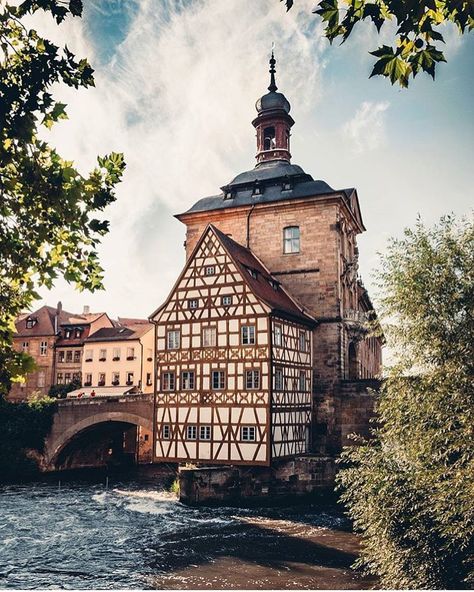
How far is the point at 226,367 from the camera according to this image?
2422 cm

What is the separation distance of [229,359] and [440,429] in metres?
13.1

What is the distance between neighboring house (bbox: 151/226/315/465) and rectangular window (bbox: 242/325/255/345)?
4 centimetres

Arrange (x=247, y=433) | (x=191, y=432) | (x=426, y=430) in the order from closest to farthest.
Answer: (x=426, y=430)
(x=247, y=433)
(x=191, y=432)

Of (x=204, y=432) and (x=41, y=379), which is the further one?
(x=41, y=379)

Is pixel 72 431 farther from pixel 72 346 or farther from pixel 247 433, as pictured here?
pixel 72 346

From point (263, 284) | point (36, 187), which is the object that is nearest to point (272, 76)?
point (263, 284)

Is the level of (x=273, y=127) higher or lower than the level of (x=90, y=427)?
higher

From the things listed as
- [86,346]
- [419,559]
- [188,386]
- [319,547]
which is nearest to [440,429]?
[419,559]

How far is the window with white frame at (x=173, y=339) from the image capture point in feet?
84.5

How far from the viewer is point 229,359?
79.5 ft

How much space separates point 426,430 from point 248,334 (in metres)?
12.2

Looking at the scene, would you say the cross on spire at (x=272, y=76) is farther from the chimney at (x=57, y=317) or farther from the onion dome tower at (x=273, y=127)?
the chimney at (x=57, y=317)

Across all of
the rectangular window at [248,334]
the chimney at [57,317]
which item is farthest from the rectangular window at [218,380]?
the chimney at [57,317]

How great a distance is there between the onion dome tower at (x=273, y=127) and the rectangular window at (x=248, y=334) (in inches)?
595
